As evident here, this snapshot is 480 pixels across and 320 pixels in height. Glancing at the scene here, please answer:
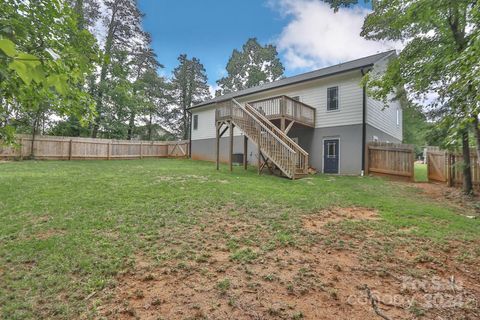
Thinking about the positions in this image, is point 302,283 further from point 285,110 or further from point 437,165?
point 437,165

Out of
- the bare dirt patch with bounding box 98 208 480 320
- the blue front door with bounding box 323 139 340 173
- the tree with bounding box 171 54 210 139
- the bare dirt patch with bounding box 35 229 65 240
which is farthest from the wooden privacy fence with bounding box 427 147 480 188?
the tree with bounding box 171 54 210 139

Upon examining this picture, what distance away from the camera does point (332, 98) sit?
1252cm

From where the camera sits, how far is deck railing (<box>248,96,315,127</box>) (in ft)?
36.8

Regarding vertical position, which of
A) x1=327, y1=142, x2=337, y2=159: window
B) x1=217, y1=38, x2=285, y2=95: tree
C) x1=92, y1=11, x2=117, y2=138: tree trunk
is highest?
x1=217, y1=38, x2=285, y2=95: tree

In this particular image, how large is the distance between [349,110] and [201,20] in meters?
9.60

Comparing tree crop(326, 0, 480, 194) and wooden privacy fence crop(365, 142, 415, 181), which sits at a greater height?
tree crop(326, 0, 480, 194)

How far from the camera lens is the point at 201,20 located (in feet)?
45.1

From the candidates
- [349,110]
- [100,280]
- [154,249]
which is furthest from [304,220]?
[349,110]

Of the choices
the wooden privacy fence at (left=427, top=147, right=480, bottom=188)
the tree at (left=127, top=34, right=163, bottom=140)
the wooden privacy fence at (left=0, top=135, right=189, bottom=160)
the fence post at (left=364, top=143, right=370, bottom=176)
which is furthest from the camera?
the tree at (left=127, top=34, right=163, bottom=140)

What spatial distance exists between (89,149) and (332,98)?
1573 centimetres

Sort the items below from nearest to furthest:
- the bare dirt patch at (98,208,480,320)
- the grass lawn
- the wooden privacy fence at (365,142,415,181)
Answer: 1. the bare dirt patch at (98,208,480,320)
2. the grass lawn
3. the wooden privacy fence at (365,142,415,181)

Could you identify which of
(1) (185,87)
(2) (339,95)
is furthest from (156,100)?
(2) (339,95)

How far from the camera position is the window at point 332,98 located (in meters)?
12.4

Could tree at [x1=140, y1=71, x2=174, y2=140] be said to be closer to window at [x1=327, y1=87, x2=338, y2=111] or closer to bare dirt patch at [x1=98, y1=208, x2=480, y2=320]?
window at [x1=327, y1=87, x2=338, y2=111]
